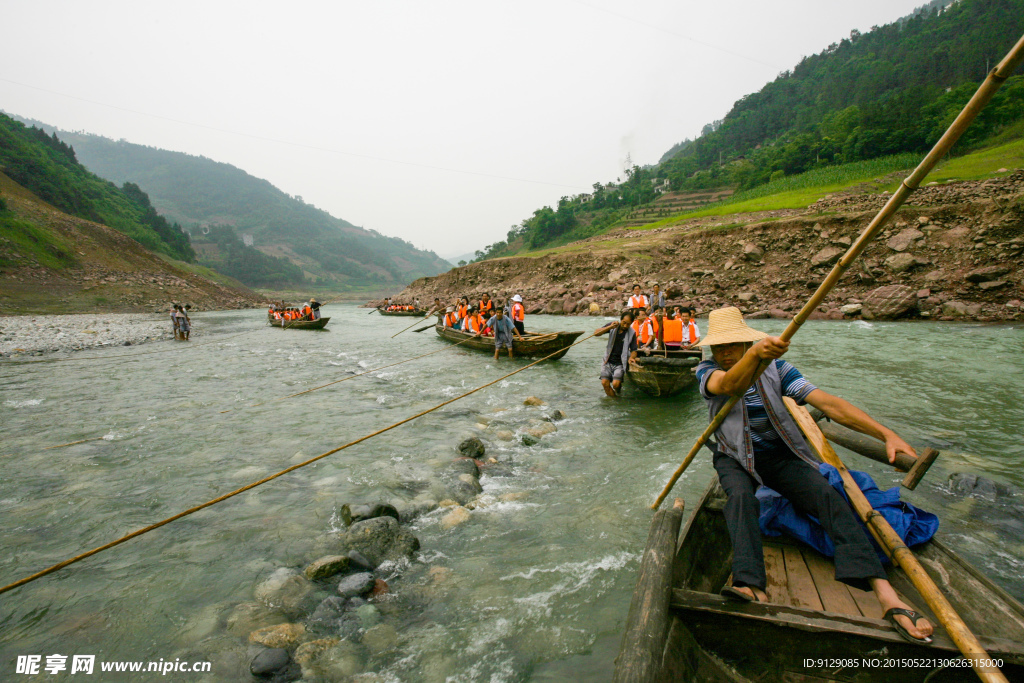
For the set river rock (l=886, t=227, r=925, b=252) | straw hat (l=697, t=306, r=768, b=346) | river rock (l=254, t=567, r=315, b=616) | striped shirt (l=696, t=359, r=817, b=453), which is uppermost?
river rock (l=886, t=227, r=925, b=252)

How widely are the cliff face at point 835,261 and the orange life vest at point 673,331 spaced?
13518 millimetres

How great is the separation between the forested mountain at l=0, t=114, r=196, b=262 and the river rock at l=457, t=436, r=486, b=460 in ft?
259

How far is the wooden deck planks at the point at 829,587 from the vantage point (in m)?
2.68

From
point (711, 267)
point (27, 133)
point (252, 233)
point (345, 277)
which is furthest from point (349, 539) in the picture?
point (252, 233)

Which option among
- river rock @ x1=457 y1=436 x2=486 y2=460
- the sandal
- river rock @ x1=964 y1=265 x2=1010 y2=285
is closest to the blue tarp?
the sandal

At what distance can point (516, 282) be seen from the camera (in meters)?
44.4

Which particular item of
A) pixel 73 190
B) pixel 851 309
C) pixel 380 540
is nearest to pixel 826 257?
pixel 851 309

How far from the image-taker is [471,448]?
6902 mm

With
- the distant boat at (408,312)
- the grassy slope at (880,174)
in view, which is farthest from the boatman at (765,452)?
the grassy slope at (880,174)

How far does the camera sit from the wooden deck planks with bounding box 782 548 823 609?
8.94ft

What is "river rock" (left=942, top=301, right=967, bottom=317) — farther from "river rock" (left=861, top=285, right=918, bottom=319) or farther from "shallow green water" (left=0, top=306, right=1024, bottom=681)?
"shallow green water" (left=0, top=306, right=1024, bottom=681)

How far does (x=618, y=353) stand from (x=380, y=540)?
7.22m

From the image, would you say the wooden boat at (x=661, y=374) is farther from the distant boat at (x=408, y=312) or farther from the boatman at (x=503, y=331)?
the distant boat at (x=408, y=312)

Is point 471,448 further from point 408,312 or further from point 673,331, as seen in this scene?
point 408,312
